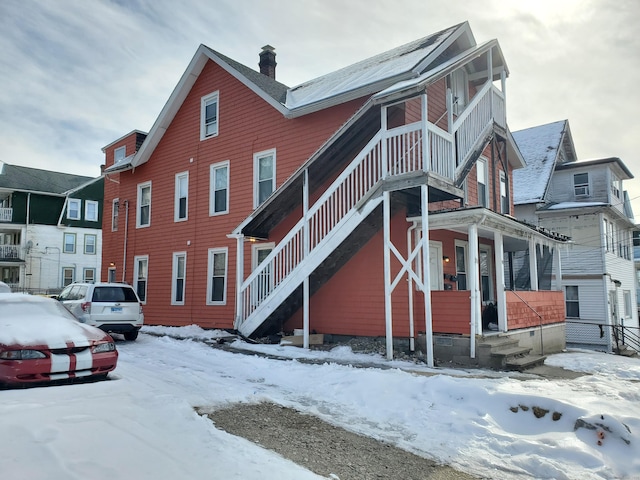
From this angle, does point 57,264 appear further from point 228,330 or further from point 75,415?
point 75,415

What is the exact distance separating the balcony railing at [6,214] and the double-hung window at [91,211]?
17.7 feet

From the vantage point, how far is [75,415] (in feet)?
15.5

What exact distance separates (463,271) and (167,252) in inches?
431

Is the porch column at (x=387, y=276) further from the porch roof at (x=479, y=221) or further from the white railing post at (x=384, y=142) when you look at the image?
the porch roof at (x=479, y=221)

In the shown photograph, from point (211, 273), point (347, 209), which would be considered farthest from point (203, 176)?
point (347, 209)

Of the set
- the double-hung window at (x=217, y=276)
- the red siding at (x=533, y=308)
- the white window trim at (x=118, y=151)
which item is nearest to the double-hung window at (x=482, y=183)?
the red siding at (x=533, y=308)

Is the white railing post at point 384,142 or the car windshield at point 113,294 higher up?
Answer: the white railing post at point 384,142

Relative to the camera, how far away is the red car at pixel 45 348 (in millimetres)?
6262

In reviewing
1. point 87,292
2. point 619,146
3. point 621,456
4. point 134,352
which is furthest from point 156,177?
point 619,146

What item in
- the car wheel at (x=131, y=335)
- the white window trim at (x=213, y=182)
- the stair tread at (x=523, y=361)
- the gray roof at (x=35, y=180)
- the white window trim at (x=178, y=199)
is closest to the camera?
the stair tread at (x=523, y=361)

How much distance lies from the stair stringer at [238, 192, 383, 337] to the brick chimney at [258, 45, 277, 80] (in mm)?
11272

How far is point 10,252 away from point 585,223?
40157mm

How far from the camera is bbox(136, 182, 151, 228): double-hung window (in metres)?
19.0

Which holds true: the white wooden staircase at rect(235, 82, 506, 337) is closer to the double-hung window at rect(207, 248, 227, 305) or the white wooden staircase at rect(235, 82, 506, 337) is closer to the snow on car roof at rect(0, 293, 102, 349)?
the double-hung window at rect(207, 248, 227, 305)
